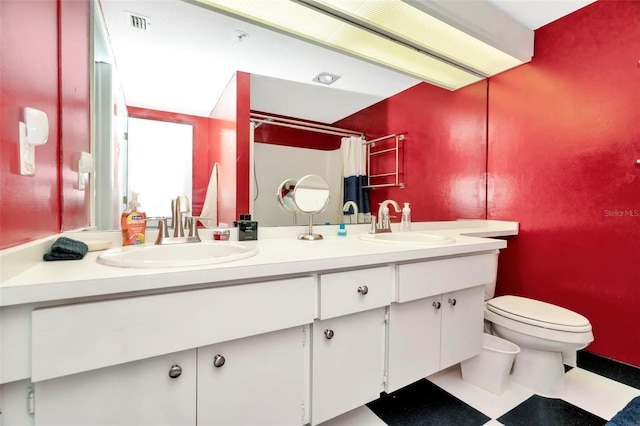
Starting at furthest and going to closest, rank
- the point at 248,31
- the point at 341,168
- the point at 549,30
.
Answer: the point at 549,30 < the point at 341,168 < the point at 248,31

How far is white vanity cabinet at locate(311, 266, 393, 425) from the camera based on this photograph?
93cm

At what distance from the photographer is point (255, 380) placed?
83 cm

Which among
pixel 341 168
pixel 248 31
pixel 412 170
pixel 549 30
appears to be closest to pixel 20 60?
pixel 248 31

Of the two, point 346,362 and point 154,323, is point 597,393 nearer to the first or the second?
point 346,362

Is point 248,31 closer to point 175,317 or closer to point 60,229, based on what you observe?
point 60,229

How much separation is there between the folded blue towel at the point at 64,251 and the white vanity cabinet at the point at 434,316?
3.34ft

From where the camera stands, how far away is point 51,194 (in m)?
0.81

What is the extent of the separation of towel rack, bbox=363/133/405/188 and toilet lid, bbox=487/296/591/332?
2.87 feet

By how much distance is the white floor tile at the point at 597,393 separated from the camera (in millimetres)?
1297

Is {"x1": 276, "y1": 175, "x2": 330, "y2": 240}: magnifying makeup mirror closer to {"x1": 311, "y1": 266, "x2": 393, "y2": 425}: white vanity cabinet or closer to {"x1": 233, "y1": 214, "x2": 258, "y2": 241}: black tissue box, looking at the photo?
{"x1": 233, "y1": 214, "x2": 258, "y2": 241}: black tissue box

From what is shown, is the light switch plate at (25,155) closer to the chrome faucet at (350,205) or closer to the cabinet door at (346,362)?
the cabinet door at (346,362)

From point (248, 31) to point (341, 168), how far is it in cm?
80

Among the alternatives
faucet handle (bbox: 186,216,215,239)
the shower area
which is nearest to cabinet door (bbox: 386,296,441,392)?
the shower area

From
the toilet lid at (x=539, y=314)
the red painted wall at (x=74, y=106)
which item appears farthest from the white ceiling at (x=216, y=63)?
the toilet lid at (x=539, y=314)
